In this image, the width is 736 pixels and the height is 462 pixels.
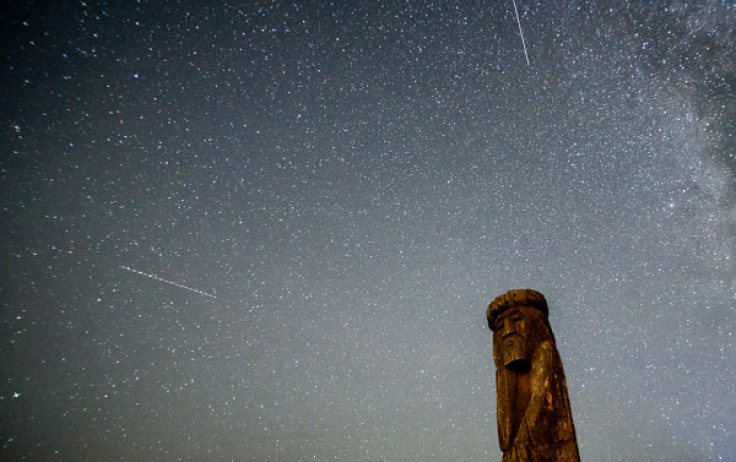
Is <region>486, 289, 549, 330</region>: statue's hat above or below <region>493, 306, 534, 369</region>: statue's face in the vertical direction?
above

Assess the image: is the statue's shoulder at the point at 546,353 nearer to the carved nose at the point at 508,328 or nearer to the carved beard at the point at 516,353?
the carved beard at the point at 516,353

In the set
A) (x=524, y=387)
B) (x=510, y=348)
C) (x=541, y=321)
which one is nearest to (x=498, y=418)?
(x=524, y=387)

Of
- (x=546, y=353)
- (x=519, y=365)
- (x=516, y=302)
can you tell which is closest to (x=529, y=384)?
(x=519, y=365)

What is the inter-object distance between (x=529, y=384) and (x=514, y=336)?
0.63 meters

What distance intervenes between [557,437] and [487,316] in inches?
84.3

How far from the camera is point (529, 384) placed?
15.9 feet

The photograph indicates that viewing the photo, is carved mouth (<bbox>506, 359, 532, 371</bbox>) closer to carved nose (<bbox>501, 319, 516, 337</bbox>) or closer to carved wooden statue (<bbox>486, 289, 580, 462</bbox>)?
carved wooden statue (<bbox>486, 289, 580, 462</bbox>)

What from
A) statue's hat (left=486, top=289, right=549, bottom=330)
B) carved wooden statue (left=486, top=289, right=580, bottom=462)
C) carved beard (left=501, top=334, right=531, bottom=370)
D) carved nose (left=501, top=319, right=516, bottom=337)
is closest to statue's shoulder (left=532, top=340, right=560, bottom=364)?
carved wooden statue (left=486, top=289, right=580, bottom=462)

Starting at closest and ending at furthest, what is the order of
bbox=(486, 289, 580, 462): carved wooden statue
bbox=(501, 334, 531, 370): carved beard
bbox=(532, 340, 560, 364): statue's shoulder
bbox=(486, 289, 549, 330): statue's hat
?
bbox=(486, 289, 580, 462): carved wooden statue, bbox=(532, 340, 560, 364): statue's shoulder, bbox=(501, 334, 531, 370): carved beard, bbox=(486, 289, 549, 330): statue's hat

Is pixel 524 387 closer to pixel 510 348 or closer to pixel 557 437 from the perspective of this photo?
pixel 510 348

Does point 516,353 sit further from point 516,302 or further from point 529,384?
point 516,302

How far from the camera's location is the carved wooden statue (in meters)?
3.93

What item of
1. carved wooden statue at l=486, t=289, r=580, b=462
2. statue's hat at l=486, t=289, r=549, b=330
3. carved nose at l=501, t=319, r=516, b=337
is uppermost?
statue's hat at l=486, t=289, r=549, b=330

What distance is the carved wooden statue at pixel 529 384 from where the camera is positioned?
A: 155 inches
